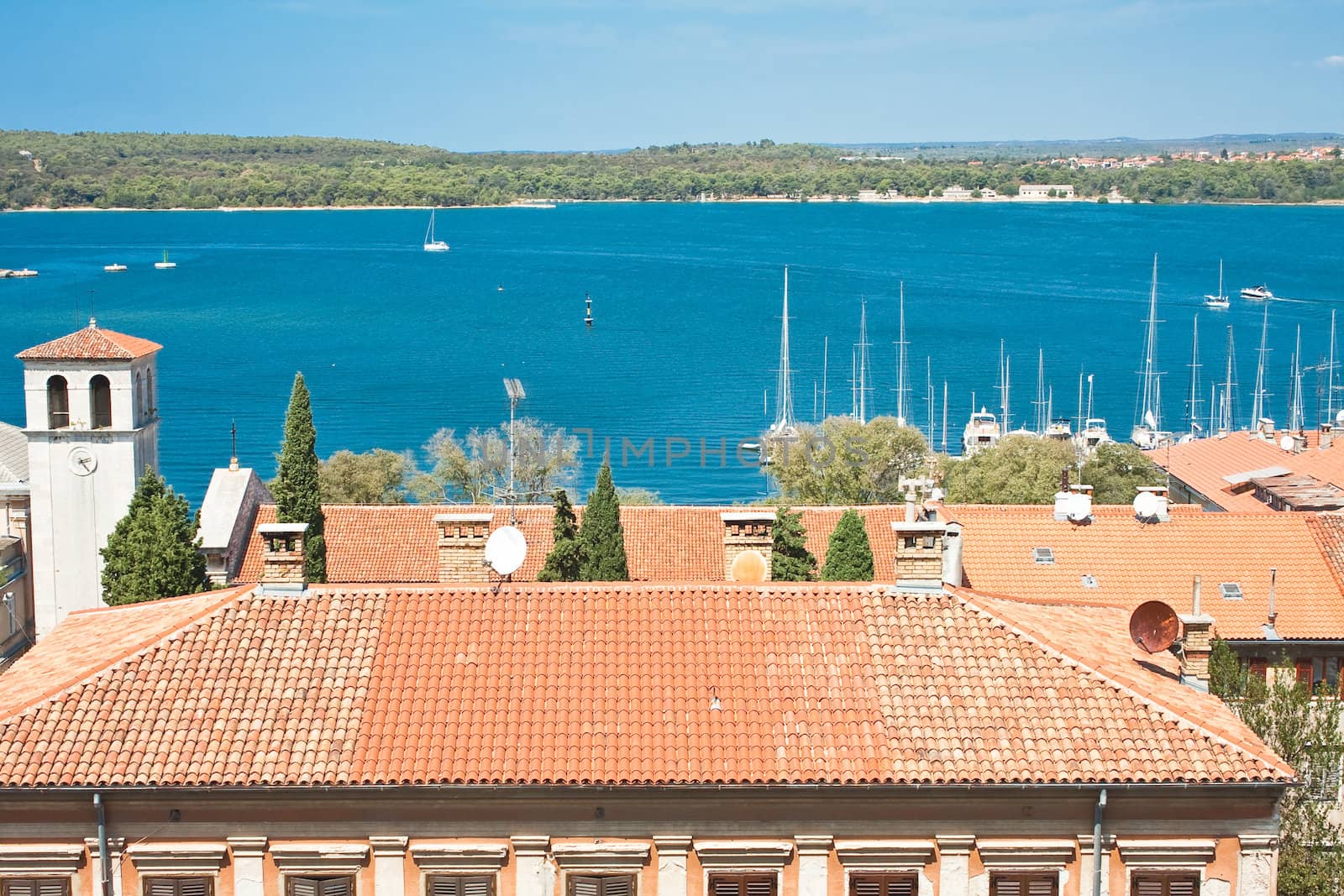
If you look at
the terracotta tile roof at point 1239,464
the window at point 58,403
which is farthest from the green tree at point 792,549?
the terracotta tile roof at point 1239,464

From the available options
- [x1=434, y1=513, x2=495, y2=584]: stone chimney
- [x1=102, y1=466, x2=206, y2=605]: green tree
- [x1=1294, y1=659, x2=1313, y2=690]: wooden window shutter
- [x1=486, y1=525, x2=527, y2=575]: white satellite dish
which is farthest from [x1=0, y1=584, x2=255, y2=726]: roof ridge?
[x1=1294, y1=659, x2=1313, y2=690]: wooden window shutter

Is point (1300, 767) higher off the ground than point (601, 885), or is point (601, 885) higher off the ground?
point (601, 885)

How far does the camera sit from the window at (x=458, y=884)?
15531 millimetres

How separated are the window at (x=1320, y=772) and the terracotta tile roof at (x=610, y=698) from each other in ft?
17.0

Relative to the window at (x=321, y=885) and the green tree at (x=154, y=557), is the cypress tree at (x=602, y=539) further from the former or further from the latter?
the window at (x=321, y=885)

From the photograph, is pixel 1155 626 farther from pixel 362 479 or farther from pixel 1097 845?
pixel 362 479

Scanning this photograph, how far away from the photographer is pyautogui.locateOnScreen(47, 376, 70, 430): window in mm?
35531

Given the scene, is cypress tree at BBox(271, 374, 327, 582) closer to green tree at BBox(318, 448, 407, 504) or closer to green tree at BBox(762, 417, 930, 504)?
green tree at BBox(318, 448, 407, 504)

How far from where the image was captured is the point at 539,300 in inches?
6368

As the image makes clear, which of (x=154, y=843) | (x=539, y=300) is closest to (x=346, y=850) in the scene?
(x=154, y=843)

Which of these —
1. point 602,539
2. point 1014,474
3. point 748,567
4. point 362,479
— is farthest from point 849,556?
point 362,479

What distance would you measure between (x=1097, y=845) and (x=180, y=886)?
8578 mm

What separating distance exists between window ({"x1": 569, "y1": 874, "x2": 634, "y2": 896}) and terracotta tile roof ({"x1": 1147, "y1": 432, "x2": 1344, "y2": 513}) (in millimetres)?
31482

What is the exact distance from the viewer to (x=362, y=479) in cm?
5762
